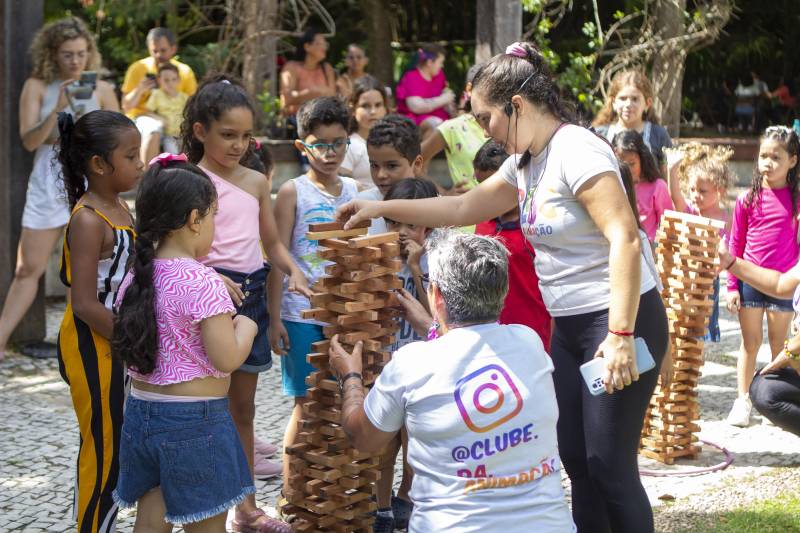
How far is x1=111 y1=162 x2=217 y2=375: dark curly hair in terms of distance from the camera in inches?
124

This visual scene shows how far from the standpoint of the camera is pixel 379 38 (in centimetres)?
1429

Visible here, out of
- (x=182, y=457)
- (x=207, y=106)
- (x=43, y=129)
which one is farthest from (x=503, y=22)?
(x=182, y=457)

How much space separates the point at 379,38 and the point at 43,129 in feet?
26.9

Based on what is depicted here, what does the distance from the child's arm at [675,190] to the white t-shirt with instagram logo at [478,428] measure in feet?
12.8

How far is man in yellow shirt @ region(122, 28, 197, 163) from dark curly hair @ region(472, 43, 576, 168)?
18.6ft

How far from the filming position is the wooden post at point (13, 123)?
6793mm

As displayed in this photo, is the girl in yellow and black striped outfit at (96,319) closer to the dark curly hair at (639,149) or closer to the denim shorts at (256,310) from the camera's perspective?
the denim shorts at (256,310)

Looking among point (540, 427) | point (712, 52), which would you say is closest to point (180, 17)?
point (712, 52)

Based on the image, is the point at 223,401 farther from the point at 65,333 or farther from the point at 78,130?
the point at 78,130

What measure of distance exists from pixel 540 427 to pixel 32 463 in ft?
10.1

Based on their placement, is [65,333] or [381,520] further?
[381,520]

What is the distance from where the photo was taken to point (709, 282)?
5.27 meters

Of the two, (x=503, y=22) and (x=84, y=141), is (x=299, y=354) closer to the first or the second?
(x=84, y=141)

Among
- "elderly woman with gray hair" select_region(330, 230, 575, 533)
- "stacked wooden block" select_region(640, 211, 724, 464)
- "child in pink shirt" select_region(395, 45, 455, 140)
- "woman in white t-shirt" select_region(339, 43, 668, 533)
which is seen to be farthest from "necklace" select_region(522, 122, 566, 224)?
"child in pink shirt" select_region(395, 45, 455, 140)
